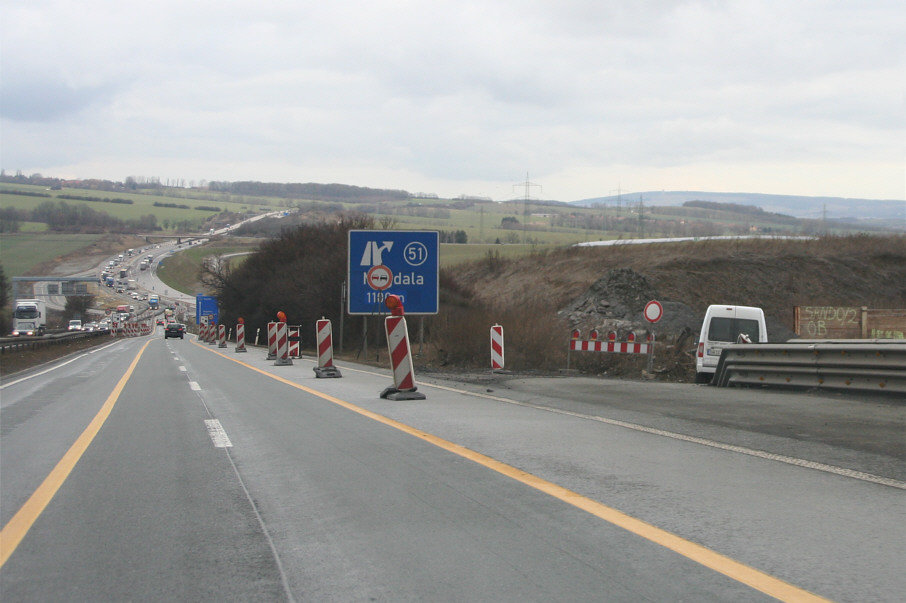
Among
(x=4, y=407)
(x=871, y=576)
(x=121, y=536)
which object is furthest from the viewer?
(x=4, y=407)

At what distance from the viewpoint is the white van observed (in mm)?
19984

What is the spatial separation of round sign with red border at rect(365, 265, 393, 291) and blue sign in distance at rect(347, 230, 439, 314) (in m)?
0.59

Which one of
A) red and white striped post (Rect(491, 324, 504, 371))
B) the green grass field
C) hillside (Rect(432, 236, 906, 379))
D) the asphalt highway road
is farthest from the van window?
the green grass field

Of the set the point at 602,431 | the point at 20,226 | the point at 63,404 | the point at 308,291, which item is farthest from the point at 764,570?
the point at 20,226

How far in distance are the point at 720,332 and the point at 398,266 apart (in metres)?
11.7

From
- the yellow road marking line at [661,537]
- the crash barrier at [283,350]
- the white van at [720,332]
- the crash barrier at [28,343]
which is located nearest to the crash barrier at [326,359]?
the crash barrier at [283,350]

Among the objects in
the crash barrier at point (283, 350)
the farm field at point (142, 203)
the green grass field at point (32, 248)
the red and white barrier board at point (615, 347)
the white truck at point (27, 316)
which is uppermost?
the farm field at point (142, 203)

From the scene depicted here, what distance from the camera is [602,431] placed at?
9.58 metres

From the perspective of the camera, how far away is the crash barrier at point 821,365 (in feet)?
41.8

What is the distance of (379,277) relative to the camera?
26797 mm

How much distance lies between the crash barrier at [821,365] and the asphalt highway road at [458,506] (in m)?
1.55

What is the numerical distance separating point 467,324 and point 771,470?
19.8m

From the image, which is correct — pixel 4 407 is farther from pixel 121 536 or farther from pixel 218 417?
pixel 121 536

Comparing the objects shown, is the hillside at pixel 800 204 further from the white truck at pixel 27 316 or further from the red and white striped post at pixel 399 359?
the red and white striped post at pixel 399 359
